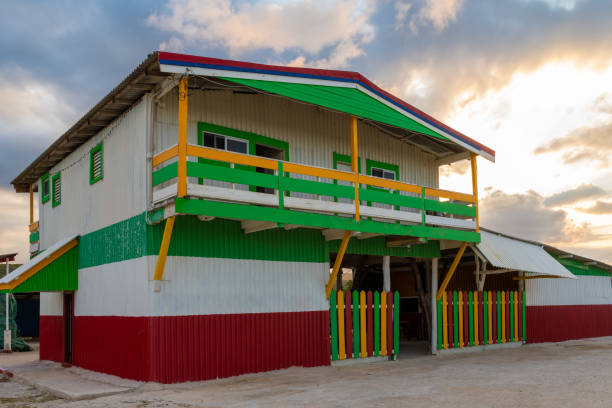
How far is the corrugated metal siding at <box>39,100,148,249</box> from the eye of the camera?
43.3 ft

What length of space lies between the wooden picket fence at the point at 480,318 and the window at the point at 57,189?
12.0 meters

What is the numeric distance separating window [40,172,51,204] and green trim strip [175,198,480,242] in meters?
10.1

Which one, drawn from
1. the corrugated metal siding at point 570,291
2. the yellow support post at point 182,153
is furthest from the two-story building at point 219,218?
the corrugated metal siding at point 570,291

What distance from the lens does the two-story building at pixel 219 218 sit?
12125mm

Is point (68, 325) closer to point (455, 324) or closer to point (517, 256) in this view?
point (455, 324)

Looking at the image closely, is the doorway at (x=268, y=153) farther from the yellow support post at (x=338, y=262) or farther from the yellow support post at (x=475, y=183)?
the yellow support post at (x=475, y=183)

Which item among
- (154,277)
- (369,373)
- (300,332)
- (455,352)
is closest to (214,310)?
(154,277)

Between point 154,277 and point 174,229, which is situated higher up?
point 174,229

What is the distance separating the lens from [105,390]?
11883mm

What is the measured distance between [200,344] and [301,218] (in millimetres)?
3419

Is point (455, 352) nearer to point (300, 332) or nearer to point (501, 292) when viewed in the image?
point (501, 292)

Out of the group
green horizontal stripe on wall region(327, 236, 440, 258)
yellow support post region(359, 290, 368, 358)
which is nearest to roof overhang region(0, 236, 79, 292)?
green horizontal stripe on wall region(327, 236, 440, 258)

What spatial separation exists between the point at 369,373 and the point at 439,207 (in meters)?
5.09

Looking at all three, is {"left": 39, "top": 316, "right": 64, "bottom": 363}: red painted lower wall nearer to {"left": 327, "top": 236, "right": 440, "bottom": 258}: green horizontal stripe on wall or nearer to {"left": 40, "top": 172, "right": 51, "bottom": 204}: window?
{"left": 40, "top": 172, "right": 51, "bottom": 204}: window
